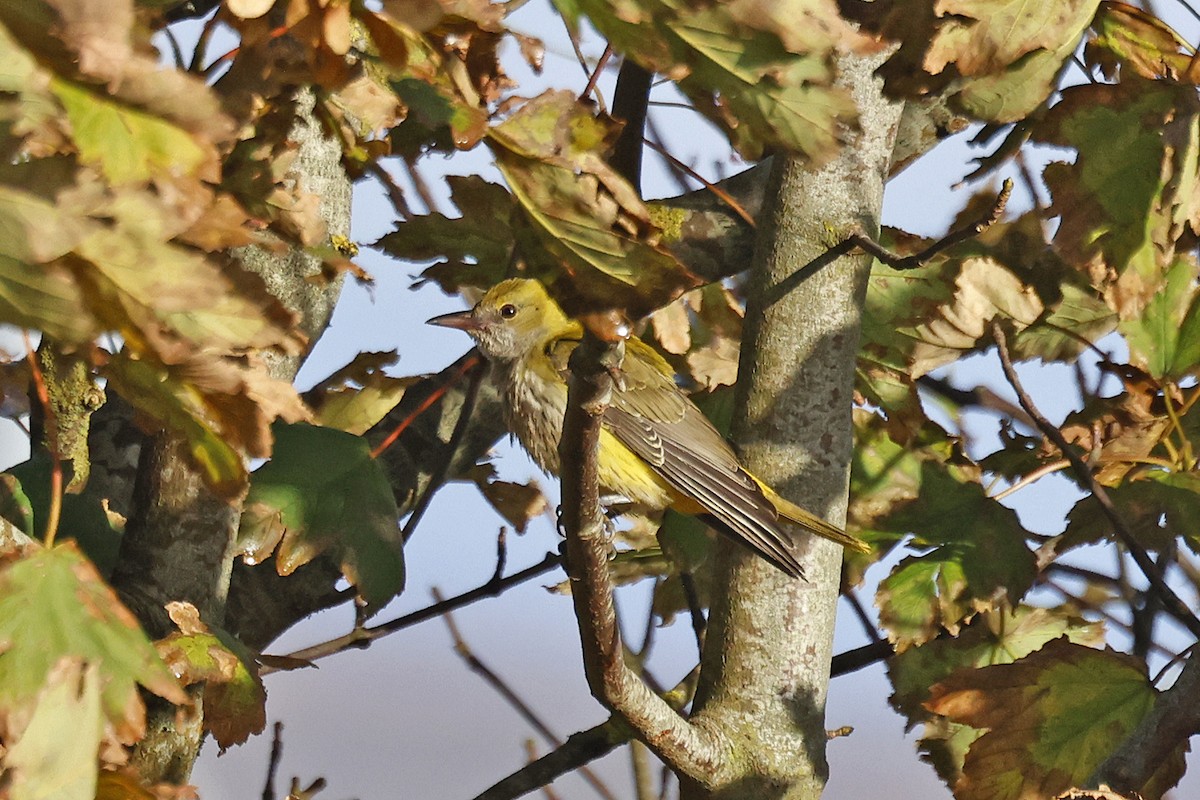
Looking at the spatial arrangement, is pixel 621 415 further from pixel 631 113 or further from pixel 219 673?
pixel 219 673

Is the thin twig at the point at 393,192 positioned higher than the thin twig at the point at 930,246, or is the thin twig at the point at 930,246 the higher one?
the thin twig at the point at 393,192

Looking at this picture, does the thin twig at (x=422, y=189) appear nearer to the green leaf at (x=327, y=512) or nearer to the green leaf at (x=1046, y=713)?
the green leaf at (x=327, y=512)

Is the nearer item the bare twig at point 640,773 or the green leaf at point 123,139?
the green leaf at point 123,139

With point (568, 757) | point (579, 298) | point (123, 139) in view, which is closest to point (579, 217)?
point (579, 298)

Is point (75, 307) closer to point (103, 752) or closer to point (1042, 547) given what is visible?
point (103, 752)

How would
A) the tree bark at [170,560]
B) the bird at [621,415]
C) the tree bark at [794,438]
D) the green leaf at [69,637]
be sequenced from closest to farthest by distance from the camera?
the green leaf at [69,637], the tree bark at [170,560], the tree bark at [794,438], the bird at [621,415]

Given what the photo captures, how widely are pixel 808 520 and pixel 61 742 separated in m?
1.51

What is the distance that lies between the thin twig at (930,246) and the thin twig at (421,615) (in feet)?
2.87

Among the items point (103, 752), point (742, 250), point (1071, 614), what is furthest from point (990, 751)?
Result: point (103, 752)

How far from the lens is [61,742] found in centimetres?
135

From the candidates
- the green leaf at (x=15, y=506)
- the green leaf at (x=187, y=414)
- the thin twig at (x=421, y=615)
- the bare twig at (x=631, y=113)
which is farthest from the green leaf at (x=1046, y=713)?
the green leaf at (x=15, y=506)

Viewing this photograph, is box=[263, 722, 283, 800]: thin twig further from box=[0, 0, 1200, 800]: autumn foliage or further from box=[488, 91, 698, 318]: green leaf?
box=[488, 91, 698, 318]: green leaf

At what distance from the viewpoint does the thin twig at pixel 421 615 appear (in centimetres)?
279

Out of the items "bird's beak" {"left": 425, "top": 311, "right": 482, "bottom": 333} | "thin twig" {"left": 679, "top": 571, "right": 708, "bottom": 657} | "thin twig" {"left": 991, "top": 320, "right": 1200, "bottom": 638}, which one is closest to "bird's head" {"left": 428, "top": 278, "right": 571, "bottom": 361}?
"bird's beak" {"left": 425, "top": 311, "right": 482, "bottom": 333}
